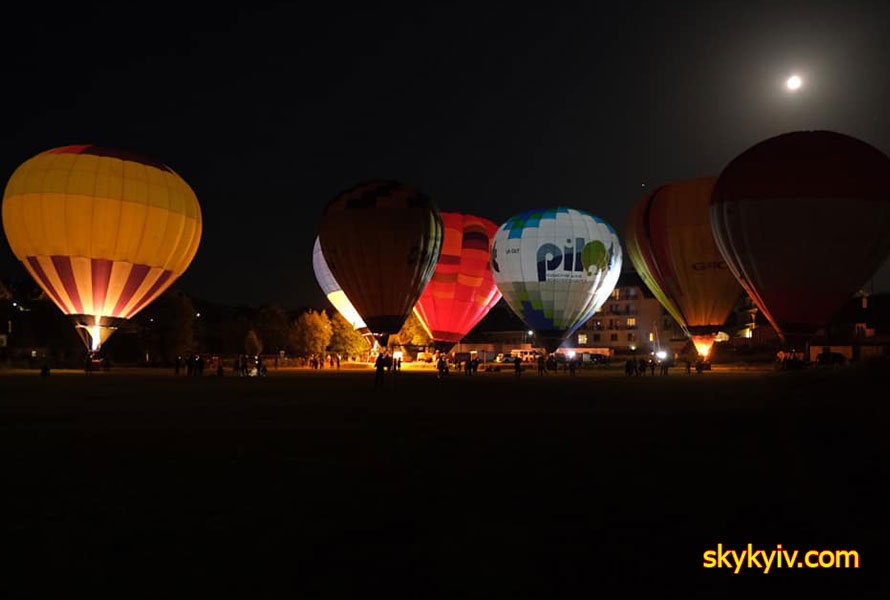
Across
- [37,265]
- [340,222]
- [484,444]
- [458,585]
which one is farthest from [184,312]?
[458,585]

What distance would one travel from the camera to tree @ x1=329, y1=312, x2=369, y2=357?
2862 inches

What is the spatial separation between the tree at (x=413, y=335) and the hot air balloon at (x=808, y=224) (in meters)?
43.6

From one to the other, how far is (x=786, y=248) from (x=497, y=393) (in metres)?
12.6

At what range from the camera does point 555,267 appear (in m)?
40.1

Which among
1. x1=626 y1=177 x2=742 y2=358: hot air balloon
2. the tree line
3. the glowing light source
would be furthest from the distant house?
the tree line

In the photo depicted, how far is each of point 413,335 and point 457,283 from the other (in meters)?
24.9

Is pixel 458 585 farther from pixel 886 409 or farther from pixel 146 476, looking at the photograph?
pixel 886 409

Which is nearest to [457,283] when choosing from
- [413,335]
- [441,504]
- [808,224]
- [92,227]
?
[92,227]

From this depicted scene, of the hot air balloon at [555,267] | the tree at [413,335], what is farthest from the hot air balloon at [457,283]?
the tree at [413,335]

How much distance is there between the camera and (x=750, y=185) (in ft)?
90.3

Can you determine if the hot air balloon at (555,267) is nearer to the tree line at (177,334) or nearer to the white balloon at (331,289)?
the white balloon at (331,289)

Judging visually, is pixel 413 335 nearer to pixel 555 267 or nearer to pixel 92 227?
pixel 555 267

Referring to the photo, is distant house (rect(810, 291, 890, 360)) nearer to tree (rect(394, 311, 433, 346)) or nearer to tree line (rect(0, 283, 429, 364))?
tree (rect(394, 311, 433, 346))

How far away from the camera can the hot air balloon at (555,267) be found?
40.3 m
